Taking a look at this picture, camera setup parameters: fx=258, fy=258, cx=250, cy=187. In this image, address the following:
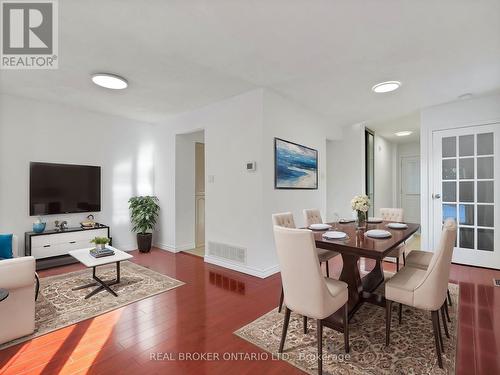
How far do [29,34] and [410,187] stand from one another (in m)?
8.80

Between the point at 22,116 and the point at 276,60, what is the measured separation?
393 centimetres

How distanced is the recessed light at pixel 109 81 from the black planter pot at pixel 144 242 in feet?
8.89

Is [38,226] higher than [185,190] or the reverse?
the reverse

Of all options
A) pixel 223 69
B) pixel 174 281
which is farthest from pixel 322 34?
pixel 174 281

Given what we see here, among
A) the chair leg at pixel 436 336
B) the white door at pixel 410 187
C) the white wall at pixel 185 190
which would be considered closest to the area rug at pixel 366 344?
the chair leg at pixel 436 336

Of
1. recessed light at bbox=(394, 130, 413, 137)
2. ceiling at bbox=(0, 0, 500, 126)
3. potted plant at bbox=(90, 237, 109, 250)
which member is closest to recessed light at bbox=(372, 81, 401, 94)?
ceiling at bbox=(0, 0, 500, 126)

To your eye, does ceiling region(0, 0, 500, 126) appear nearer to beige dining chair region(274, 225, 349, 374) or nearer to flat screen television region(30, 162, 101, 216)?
flat screen television region(30, 162, 101, 216)

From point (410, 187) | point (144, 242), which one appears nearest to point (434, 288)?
point (144, 242)

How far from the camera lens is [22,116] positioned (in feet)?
12.9

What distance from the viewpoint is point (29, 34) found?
92.3 inches

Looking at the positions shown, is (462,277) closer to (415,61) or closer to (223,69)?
(415,61)

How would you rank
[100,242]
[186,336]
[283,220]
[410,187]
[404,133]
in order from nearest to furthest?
1. [186,336]
2. [283,220]
3. [100,242]
4. [404,133]
5. [410,187]

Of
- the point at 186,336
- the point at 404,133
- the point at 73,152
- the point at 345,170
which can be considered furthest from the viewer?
the point at 404,133

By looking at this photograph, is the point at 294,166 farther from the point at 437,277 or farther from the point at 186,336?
the point at 186,336
